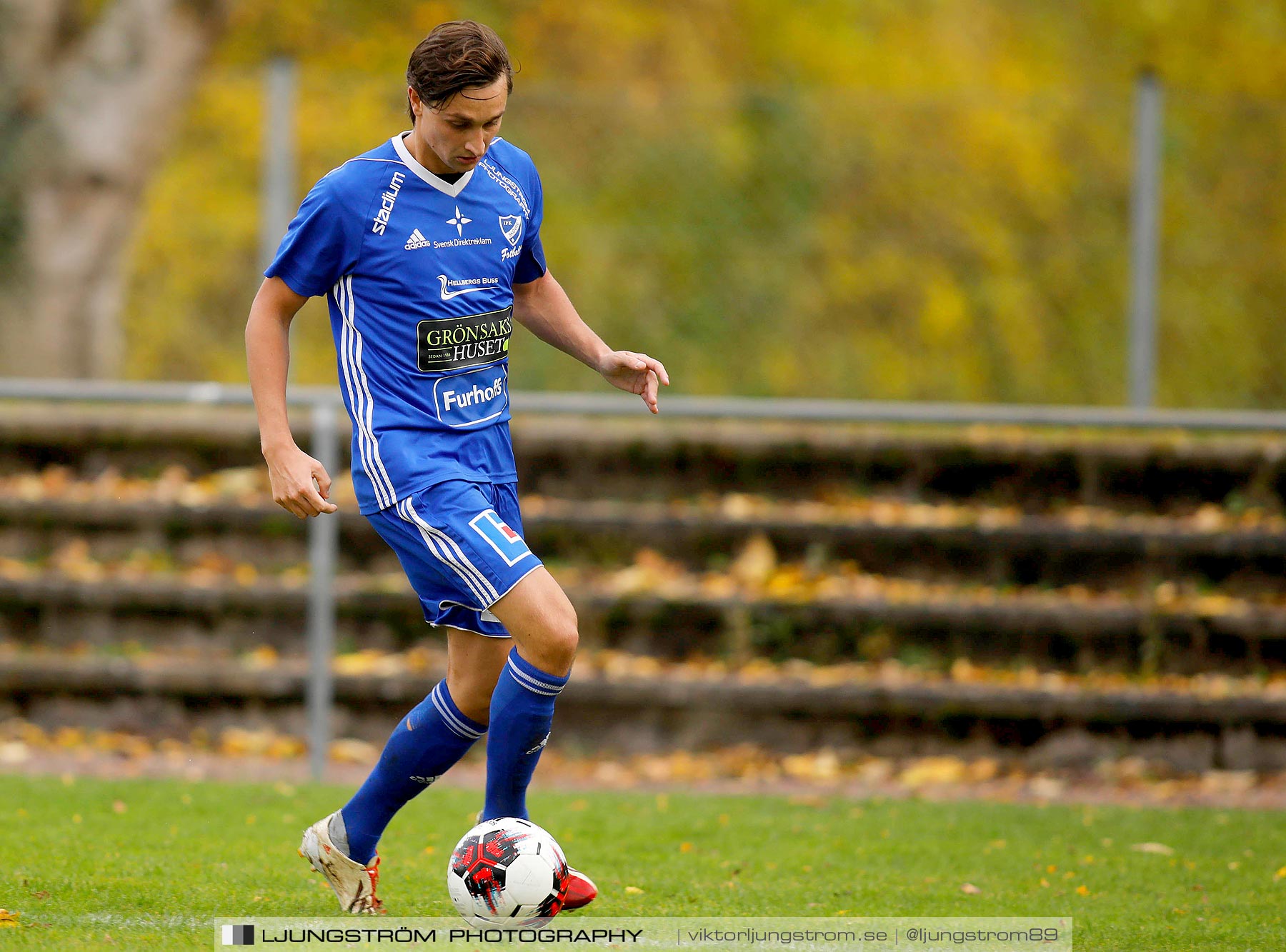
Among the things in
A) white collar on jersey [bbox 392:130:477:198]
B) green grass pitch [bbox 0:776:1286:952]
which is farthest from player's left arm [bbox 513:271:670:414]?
green grass pitch [bbox 0:776:1286:952]

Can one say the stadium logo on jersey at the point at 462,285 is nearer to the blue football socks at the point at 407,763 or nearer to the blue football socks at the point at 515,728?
the blue football socks at the point at 515,728

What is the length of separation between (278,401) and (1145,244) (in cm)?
524

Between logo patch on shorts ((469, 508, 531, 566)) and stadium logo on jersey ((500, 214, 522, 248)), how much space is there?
0.72 meters

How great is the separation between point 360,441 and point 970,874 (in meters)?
2.31

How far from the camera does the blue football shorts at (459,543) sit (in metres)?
3.58

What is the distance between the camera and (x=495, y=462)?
383 centimetres

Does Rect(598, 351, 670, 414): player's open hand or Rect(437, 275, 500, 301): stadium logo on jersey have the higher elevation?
Rect(437, 275, 500, 301): stadium logo on jersey

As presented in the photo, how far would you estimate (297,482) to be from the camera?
353 cm

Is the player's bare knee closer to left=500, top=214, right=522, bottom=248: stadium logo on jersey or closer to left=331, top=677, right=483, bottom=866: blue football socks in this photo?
left=331, top=677, right=483, bottom=866: blue football socks

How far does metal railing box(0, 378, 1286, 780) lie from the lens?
6312 millimetres

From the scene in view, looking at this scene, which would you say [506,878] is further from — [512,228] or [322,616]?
[322,616]

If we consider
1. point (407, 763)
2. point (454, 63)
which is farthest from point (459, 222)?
point (407, 763)

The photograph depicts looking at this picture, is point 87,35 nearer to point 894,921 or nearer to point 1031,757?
point 1031,757

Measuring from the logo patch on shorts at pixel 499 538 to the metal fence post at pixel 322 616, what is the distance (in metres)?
2.76
